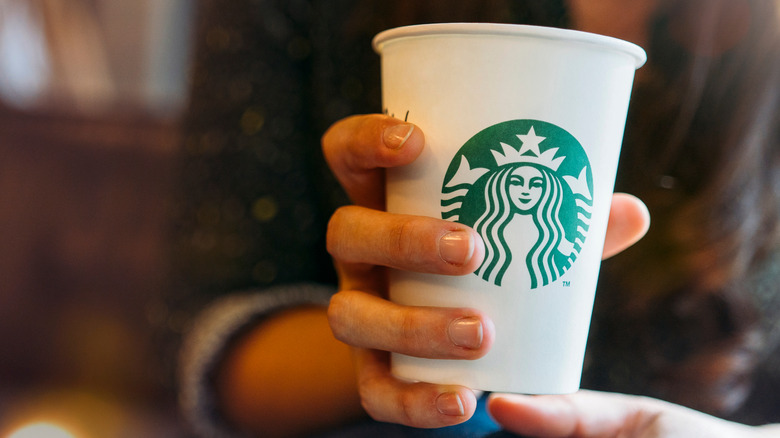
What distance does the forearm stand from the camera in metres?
0.92

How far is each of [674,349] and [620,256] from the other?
0.19 metres

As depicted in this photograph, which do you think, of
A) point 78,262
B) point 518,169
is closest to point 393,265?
point 518,169

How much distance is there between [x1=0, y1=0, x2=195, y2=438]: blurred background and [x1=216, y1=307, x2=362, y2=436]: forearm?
2.29ft

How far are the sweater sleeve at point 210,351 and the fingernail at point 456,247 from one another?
558mm

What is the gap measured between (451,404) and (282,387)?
476 millimetres

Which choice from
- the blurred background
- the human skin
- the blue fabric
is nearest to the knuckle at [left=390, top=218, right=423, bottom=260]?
the human skin

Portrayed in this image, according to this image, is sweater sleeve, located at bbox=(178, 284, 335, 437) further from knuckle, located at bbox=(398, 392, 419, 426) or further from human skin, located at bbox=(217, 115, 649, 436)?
knuckle, located at bbox=(398, 392, 419, 426)

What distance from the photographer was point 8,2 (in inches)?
75.5

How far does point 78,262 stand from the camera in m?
1.63

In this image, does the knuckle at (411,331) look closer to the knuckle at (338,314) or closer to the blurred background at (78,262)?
the knuckle at (338,314)

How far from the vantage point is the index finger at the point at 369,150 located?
49cm

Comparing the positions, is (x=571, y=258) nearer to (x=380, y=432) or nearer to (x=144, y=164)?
(x=380, y=432)

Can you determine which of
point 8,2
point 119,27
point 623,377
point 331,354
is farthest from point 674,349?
point 8,2

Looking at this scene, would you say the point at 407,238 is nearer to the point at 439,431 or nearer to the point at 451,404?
the point at 451,404
